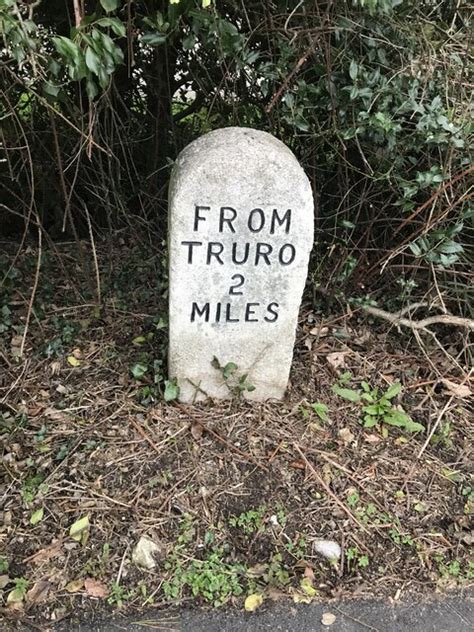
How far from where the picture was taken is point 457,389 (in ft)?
8.87

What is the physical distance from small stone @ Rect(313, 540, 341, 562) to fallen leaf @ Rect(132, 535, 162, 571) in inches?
22.1

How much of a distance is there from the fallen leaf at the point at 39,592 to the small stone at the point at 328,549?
92 centimetres

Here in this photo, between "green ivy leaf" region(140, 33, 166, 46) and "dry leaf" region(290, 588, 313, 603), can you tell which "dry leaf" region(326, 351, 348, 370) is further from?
"green ivy leaf" region(140, 33, 166, 46)

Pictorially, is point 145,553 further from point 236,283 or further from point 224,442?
point 236,283

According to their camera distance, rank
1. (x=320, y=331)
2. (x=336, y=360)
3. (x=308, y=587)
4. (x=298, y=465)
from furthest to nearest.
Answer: (x=320, y=331), (x=336, y=360), (x=298, y=465), (x=308, y=587)

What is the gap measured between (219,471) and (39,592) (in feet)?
2.49

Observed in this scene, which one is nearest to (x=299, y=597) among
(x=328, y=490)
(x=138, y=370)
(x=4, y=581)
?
(x=328, y=490)

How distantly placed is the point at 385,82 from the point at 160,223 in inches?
61.4

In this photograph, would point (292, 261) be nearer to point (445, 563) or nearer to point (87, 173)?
point (445, 563)

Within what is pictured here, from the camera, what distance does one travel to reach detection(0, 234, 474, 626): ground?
197 centimetres

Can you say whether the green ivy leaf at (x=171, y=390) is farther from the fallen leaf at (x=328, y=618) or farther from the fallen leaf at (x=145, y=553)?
the fallen leaf at (x=328, y=618)

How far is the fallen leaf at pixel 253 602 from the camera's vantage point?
1.91 meters

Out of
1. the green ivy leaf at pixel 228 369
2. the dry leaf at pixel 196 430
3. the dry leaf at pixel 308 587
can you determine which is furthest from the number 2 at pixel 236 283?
the dry leaf at pixel 308 587

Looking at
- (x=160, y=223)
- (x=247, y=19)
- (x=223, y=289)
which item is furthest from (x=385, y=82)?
(x=160, y=223)
